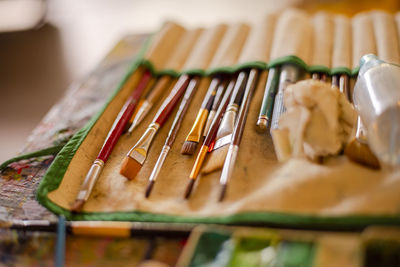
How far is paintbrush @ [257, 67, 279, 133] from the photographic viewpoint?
1.98 ft

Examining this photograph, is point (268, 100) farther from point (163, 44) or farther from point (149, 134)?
point (163, 44)

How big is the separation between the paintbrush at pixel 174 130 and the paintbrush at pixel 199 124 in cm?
3

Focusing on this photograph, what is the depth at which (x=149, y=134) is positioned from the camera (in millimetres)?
635

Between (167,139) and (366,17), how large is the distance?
52 centimetres

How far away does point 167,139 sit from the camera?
626 mm

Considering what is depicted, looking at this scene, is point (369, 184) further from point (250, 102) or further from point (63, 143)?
point (63, 143)

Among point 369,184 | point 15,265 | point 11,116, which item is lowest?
point 11,116

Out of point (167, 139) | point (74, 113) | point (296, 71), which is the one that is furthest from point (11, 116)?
point (296, 71)

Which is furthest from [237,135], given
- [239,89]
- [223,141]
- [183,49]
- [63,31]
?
[63,31]

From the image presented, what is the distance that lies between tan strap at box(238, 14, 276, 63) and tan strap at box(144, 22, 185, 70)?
0.16 meters

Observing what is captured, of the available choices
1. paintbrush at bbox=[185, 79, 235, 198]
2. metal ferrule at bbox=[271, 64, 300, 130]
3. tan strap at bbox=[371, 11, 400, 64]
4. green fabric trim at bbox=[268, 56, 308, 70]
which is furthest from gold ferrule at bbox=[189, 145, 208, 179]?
Answer: tan strap at bbox=[371, 11, 400, 64]

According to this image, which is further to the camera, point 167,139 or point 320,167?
point 167,139

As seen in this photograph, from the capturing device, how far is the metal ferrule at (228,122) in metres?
0.61

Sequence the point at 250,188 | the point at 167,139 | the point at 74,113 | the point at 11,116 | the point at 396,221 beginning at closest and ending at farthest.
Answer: the point at 396,221 → the point at 250,188 → the point at 167,139 → the point at 74,113 → the point at 11,116
